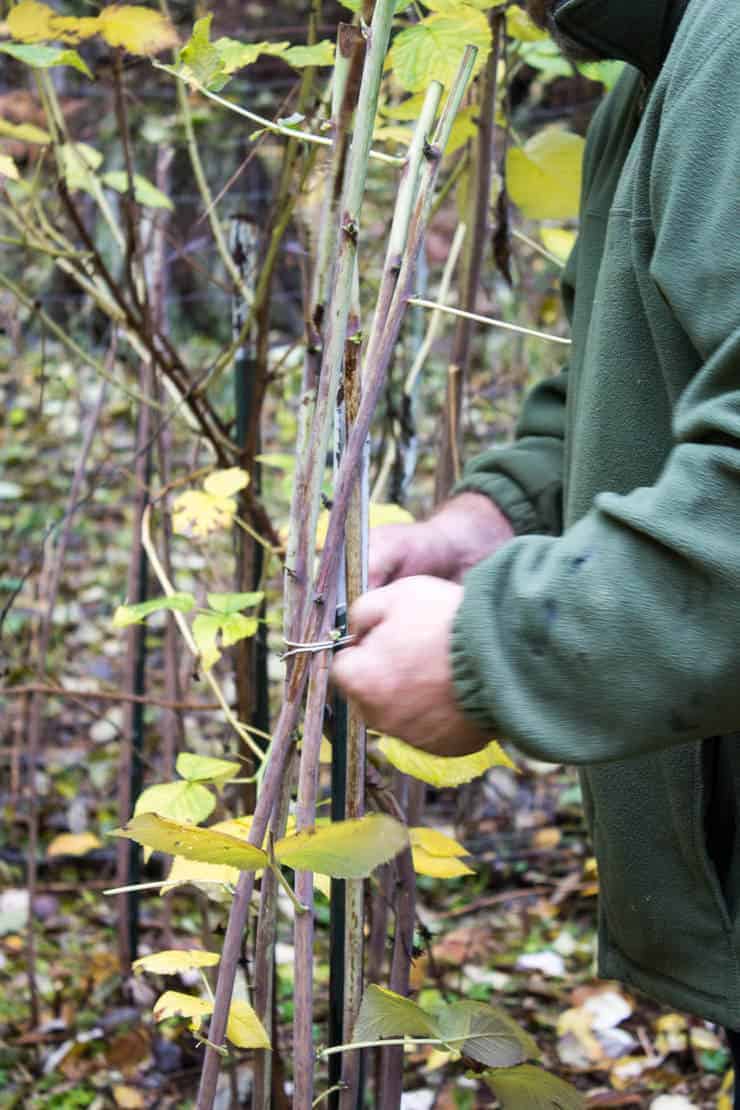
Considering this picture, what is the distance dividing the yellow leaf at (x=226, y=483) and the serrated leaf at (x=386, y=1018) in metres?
0.73

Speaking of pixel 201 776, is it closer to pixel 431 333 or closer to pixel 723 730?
pixel 723 730

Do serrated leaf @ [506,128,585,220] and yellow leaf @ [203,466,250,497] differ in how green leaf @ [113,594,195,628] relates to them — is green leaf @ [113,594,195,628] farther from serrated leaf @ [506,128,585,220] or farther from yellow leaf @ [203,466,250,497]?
serrated leaf @ [506,128,585,220]

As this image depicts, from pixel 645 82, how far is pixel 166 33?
0.66 metres

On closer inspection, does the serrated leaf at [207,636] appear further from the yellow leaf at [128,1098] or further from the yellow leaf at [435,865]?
the yellow leaf at [128,1098]

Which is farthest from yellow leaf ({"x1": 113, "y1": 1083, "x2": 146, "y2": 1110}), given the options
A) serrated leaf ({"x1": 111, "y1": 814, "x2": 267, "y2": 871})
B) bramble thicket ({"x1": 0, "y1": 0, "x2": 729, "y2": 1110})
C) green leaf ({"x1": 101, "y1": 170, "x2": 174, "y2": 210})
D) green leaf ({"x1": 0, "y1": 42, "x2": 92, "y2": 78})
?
green leaf ({"x1": 0, "y1": 42, "x2": 92, "y2": 78})

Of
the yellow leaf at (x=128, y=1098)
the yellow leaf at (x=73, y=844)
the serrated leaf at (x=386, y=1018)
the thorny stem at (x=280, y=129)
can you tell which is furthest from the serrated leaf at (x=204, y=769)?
the yellow leaf at (x=73, y=844)

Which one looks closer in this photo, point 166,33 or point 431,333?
point 166,33

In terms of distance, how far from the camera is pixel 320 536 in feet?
4.90

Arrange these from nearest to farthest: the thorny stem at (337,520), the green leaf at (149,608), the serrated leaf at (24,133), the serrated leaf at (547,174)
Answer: the thorny stem at (337,520) → the green leaf at (149,608) → the serrated leaf at (547,174) → the serrated leaf at (24,133)

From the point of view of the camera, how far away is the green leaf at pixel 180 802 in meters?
1.33

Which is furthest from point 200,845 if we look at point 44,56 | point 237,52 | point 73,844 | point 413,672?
point 73,844

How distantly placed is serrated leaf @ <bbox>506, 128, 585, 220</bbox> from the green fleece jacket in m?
0.56

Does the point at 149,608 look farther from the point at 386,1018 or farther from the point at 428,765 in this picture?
the point at 386,1018

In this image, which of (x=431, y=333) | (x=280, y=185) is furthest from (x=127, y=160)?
(x=431, y=333)
